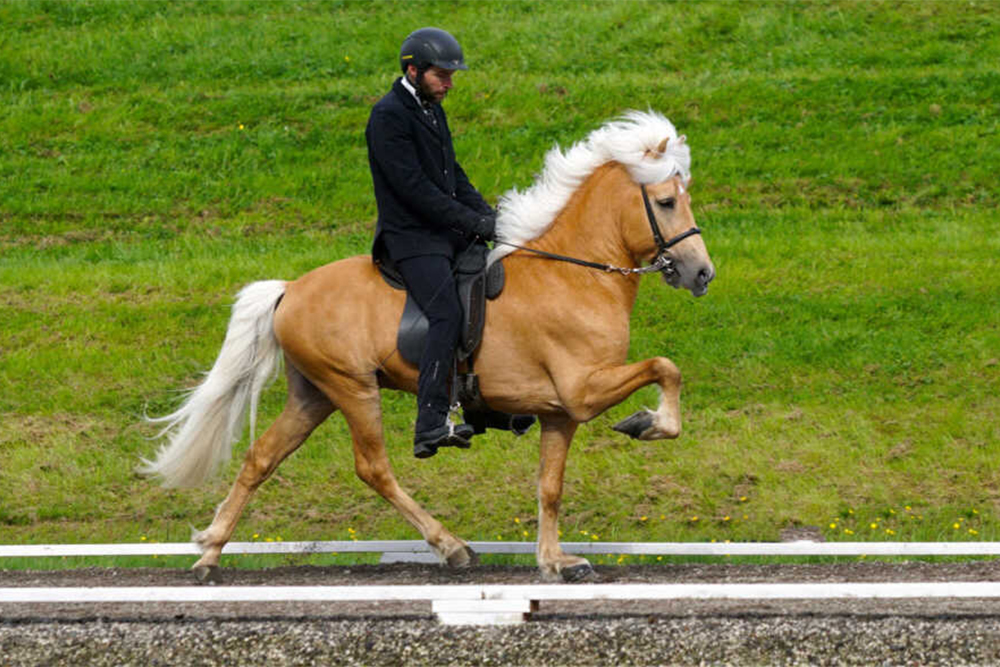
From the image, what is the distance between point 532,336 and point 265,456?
1.84 meters

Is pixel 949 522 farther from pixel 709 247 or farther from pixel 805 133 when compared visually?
pixel 805 133

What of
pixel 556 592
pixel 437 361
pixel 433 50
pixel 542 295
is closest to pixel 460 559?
pixel 437 361

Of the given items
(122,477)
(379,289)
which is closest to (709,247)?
(122,477)

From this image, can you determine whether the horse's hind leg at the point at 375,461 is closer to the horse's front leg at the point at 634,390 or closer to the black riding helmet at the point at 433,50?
the horse's front leg at the point at 634,390

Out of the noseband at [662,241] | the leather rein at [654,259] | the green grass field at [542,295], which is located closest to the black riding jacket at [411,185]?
the leather rein at [654,259]

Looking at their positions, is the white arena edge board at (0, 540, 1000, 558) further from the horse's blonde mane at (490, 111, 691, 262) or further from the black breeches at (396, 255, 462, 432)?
the horse's blonde mane at (490, 111, 691, 262)

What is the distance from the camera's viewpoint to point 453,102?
20.7 meters

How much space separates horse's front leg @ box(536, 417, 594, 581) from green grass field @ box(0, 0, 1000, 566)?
287cm

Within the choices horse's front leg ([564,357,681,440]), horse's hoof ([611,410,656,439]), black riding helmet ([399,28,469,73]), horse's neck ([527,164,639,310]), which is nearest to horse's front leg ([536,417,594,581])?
horse's front leg ([564,357,681,440])

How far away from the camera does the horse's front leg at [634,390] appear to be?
727 cm

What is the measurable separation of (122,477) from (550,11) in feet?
47.6

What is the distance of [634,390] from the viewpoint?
7.37 metres

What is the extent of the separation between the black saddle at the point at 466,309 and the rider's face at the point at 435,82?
0.93 metres

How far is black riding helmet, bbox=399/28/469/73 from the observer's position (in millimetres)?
7656
